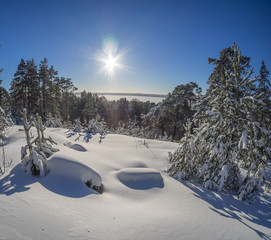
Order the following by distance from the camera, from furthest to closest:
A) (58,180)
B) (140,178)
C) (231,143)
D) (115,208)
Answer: (231,143) < (140,178) < (58,180) < (115,208)

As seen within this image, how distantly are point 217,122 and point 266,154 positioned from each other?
74.3 inches

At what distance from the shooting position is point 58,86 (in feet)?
83.9

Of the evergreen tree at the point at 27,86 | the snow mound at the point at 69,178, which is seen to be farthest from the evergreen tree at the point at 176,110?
the evergreen tree at the point at 27,86

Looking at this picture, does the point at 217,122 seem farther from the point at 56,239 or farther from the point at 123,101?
the point at 123,101

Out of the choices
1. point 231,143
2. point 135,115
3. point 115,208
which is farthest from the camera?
point 135,115

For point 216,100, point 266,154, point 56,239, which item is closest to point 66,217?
point 56,239

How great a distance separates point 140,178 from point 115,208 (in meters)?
1.73

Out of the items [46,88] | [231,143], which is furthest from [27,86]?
[231,143]

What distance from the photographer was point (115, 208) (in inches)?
129

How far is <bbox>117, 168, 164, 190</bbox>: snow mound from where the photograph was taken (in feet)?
15.4

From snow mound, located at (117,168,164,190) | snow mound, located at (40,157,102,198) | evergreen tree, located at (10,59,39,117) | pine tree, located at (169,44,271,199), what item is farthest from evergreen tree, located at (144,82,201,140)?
evergreen tree, located at (10,59,39,117)

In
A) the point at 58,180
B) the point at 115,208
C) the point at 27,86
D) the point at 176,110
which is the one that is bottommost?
the point at 115,208

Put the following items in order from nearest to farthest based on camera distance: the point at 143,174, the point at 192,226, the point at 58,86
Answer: the point at 192,226, the point at 143,174, the point at 58,86

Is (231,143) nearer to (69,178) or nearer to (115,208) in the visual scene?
(115,208)
